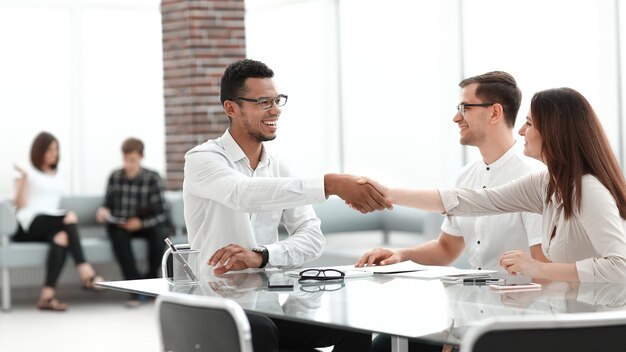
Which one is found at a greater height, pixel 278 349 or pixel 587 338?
pixel 587 338

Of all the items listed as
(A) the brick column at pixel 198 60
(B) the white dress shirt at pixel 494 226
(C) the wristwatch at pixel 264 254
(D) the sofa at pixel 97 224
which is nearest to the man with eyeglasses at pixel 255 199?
(C) the wristwatch at pixel 264 254

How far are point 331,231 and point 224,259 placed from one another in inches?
192

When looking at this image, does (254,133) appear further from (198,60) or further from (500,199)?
(198,60)

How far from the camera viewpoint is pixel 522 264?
321cm

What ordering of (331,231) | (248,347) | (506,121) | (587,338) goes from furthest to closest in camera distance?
(331,231), (506,121), (248,347), (587,338)

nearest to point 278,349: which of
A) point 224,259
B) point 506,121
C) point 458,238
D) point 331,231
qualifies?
point 224,259

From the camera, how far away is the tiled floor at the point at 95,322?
659cm

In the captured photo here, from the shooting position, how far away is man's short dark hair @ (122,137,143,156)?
8359 mm

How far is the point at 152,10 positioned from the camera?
10.5 m

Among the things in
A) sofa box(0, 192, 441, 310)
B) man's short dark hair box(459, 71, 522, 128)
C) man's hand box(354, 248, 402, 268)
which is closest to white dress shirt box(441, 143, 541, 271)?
man's short dark hair box(459, 71, 522, 128)

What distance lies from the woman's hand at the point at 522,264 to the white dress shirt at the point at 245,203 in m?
0.79

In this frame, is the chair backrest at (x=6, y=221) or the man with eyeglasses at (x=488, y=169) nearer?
the man with eyeglasses at (x=488, y=169)

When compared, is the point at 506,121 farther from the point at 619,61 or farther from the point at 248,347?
the point at 619,61

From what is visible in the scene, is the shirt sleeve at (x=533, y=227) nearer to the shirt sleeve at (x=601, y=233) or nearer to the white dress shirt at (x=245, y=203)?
the shirt sleeve at (x=601, y=233)
